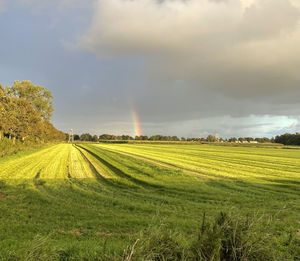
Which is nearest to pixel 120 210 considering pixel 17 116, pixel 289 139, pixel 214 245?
pixel 214 245

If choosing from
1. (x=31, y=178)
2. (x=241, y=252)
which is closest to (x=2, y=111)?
(x=31, y=178)

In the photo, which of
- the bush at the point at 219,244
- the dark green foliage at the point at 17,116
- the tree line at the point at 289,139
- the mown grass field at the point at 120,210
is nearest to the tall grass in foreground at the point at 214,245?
the bush at the point at 219,244

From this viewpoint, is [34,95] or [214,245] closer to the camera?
[214,245]

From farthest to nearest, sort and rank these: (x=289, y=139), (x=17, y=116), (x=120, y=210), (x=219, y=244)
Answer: (x=289, y=139)
(x=17, y=116)
(x=120, y=210)
(x=219, y=244)

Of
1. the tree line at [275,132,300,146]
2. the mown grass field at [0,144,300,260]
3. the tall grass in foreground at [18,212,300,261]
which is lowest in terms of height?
the mown grass field at [0,144,300,260]

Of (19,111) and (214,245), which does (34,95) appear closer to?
(19,111)

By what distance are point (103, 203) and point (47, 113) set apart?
7461 cm

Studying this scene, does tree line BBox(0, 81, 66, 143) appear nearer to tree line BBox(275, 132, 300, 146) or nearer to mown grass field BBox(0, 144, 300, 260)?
mown grass field BBox(0, 144, 300, 260)

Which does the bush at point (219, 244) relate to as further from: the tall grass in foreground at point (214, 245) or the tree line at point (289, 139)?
the tree line at point (289, 139)

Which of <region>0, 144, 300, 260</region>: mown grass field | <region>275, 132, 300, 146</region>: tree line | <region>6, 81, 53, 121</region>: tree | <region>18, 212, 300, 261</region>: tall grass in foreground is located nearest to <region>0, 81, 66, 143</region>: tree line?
<region>6, 81, 53, 121</region>: tree

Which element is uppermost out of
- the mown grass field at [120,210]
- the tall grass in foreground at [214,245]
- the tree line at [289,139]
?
the tree line at [289,139]

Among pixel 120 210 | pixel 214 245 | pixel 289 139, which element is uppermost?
pixel 289 139

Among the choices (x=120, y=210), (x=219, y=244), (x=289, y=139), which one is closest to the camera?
(x=219, y=244)

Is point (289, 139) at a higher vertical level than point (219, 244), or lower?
higher
